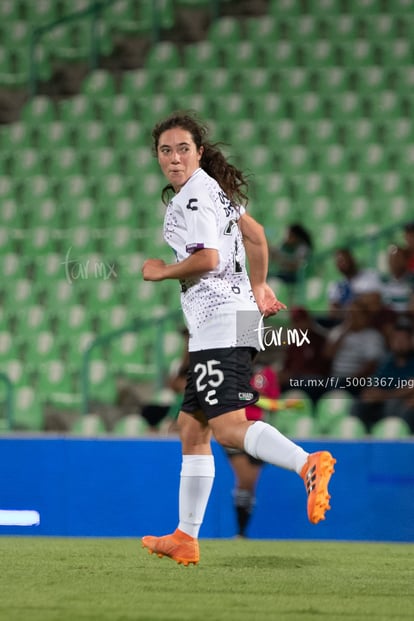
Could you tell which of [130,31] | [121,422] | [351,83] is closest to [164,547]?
[121,422]

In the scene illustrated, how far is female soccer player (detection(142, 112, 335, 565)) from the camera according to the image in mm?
4238

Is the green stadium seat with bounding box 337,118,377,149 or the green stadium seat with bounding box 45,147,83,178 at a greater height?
the green stadium seat with bounding box 337,118,377,149

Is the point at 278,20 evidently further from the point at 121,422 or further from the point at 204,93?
the point at 121,422

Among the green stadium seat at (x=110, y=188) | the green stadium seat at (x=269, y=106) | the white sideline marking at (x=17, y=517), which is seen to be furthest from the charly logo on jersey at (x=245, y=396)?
the green stadium seat at (x=269, y=106)

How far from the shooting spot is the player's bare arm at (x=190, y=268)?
13.9 ft

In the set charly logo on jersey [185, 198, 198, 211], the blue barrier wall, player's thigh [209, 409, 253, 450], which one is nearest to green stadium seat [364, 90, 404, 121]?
the blue barrier wall

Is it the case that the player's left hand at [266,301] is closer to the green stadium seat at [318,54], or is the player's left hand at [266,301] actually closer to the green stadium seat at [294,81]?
the green stadium seat at [294,81]

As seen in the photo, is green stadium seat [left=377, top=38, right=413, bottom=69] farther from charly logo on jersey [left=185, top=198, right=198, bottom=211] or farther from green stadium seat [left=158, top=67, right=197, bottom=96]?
charly logo on jersey [left=185, top=198, right=198, bottom=211]

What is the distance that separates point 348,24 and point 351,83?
0.71 metres

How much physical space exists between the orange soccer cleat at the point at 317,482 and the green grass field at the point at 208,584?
0.25 meters

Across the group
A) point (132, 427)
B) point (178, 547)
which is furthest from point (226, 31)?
point (178, 547)

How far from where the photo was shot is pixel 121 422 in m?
8.73

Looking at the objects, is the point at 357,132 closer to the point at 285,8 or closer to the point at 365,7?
the point at 365,7

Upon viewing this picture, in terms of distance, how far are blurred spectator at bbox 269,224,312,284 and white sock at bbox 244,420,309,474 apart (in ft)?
16.0
